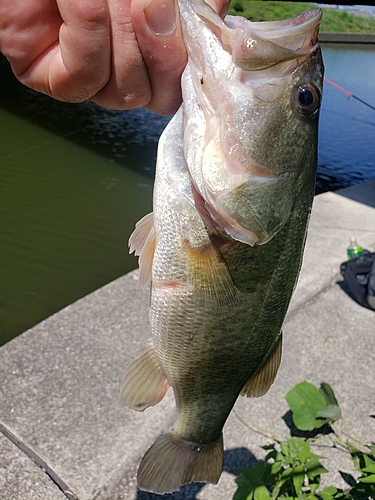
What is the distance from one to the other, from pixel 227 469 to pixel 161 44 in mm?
2106

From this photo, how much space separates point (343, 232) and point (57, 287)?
2.94m

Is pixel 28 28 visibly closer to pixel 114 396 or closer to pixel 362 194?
pixel 114 396

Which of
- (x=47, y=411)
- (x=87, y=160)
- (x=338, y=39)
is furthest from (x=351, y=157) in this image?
(x=338, y=39)

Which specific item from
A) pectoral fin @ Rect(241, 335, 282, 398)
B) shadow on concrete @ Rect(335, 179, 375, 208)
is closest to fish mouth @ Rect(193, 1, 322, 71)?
pectoral fin @ Rect(241, 335, 282, 398)

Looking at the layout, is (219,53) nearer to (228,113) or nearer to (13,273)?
(228,113)

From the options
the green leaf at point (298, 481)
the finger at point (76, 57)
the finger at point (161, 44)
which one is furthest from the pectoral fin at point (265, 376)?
the finger at point (76, 57)

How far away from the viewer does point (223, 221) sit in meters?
1.34

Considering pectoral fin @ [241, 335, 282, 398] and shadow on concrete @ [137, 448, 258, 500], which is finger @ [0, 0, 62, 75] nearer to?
pectoral fin @ [241, 335, 282, 398]

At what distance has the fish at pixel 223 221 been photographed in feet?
3.87

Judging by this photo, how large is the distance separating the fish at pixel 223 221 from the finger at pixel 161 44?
0.03m

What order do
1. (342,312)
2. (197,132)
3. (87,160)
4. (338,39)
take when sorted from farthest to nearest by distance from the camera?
(338,39) < (87,160) < (342,312) < (197,132)

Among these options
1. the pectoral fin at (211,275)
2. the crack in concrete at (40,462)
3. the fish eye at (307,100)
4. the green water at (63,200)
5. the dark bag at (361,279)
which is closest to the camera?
the fish eye at (307,100)

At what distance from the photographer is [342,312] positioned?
370 cm

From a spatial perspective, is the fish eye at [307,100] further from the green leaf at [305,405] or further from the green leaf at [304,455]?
the green leaf at [305,405]
